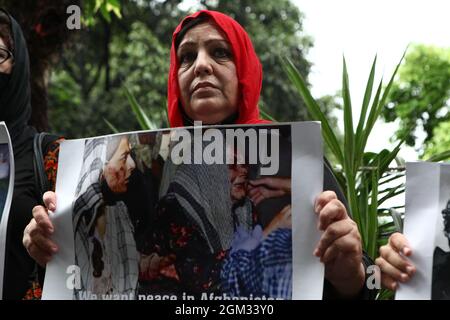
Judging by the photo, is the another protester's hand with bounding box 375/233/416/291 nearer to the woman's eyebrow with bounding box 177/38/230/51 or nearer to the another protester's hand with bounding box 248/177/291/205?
the another protester's hand with bounding box 248/177/291/205

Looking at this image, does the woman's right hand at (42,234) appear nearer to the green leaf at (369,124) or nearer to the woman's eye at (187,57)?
the woman's eye at (187,57)

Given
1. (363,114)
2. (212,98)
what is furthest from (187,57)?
(363,114)

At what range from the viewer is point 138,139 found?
4.03ft

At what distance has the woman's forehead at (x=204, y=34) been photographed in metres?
1.51

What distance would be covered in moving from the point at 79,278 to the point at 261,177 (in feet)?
1.26

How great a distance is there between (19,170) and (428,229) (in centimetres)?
92

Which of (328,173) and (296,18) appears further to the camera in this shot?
(296,18)

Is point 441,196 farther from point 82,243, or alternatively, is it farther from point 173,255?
point 82,243

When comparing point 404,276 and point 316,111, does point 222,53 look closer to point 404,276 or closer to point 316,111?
point 404,276

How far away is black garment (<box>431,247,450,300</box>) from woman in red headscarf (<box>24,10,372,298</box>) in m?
0.13

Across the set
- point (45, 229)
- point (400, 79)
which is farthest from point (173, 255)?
point (400, 79)

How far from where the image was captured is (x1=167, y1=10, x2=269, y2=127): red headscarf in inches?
59.0

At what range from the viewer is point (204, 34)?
1.51 m

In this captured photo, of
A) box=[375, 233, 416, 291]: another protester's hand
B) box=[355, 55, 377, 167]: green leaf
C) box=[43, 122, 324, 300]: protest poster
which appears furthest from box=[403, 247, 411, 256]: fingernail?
box=[355, 55, 377, 167]: green leaf
